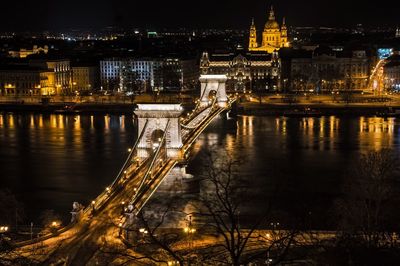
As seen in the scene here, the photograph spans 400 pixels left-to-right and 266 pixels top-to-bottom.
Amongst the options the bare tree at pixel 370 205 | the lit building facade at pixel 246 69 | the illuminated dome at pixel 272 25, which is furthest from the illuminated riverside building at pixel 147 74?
the bare tree at pixel 370 205

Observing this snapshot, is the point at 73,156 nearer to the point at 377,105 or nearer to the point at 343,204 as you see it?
the point at 343,204

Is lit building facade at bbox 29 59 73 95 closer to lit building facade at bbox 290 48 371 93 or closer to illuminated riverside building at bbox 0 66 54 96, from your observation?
illuminated riverside building at bbox 0 66 54 96

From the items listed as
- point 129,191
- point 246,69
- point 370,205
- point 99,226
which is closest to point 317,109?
point 246,69

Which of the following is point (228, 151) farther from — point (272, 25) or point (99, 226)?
point (272, 25)

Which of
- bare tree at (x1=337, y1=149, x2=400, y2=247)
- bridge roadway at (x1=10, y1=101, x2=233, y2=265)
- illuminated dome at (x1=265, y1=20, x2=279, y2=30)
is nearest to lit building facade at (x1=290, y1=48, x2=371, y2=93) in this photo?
illuminated dome at (x1=265, y1=20, x2=279, y2=30)

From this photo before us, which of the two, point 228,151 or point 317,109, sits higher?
point 317,109

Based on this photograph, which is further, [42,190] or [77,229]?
[42,190]

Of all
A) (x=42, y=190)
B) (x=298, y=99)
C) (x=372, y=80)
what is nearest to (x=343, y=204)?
(x=42, y=190)
